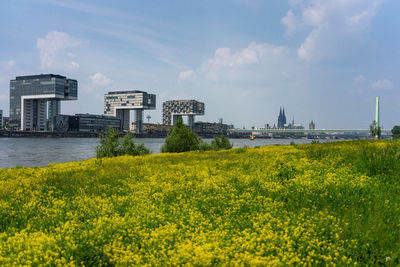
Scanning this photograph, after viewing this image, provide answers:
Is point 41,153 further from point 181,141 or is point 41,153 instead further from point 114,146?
point 181,141

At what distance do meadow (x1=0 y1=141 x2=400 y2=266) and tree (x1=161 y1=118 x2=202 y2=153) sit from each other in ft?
79.1

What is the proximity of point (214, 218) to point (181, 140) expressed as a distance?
2965 centimetres

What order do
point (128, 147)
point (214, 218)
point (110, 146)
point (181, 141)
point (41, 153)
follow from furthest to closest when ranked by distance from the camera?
1. point (41, 153)
2. point (181, 141)
3. point (128, 147)
4. point (110, 146)
5. point (214, 218)

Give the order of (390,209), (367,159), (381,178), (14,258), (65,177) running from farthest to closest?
(65,177)
(367,159)
(381,178)
(390,209)
(14,258)

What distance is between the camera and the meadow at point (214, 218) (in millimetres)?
5406

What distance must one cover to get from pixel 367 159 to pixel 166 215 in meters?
8.96

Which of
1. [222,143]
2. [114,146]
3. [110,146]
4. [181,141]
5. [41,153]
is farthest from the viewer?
[41,153]

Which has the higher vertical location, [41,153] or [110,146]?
[110,146]

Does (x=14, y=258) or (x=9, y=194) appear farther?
(x=9, y=194)

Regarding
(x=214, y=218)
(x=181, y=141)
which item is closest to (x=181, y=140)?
(x=181, y=141)

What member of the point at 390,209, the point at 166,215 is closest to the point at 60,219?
the point at 166,215

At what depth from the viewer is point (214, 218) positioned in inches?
290

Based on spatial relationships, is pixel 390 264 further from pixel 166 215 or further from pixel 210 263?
pixel 166 215

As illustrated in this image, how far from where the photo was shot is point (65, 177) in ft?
43.2
